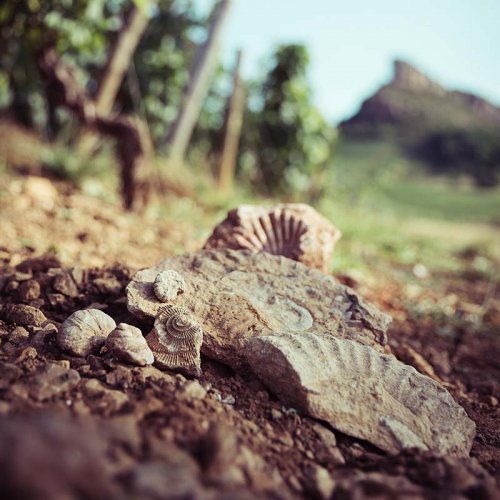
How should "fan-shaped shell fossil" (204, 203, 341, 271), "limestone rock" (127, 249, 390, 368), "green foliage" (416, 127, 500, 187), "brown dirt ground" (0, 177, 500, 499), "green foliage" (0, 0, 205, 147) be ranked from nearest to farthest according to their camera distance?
"brown dirt ground" (0, 177, 500, 499), "limestone rock" (127, 249, 390, 368), "fan-shaped shell fossil" (204, 203, 341, 271), "green foliage" (0, 0, 205, 147), "green foliage" (416, 127, 500, 187)

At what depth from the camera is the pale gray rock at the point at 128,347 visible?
4.67 ft

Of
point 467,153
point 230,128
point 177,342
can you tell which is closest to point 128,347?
point 177,342

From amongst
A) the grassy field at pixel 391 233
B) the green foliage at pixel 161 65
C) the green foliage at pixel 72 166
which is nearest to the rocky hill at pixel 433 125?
the grassy field at pixel 391 233

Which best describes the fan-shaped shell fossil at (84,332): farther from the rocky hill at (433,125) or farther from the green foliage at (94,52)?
the rocky hill at (433,125)

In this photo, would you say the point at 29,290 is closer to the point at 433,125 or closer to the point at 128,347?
the point at 128,347

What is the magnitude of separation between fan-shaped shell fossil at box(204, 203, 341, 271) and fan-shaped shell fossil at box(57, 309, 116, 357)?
0.86 m

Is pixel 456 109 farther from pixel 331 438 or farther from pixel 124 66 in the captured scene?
pixel 331 438

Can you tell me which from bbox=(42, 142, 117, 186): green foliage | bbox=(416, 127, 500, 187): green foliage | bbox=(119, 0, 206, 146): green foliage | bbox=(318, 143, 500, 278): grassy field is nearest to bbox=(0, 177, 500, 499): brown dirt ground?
bbox=(318, 143, 500, 278): grassy field

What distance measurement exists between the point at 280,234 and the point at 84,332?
1130 millimetres

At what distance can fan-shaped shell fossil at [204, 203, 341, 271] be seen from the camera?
2.25 m

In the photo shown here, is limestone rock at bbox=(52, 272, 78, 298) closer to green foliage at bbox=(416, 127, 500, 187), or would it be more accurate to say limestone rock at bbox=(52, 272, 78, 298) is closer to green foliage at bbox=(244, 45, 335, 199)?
green foliage at bbox=(244, 45, 335, 199)

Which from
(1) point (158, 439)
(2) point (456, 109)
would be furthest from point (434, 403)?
(2) point (456, 109)

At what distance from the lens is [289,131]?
363 inches

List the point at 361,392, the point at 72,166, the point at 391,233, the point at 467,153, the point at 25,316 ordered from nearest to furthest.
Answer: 1. the point at 361,392
2. the point at 25,316
3. the point at 72,166
4. the point at 391,233
5. the point at 467,153
